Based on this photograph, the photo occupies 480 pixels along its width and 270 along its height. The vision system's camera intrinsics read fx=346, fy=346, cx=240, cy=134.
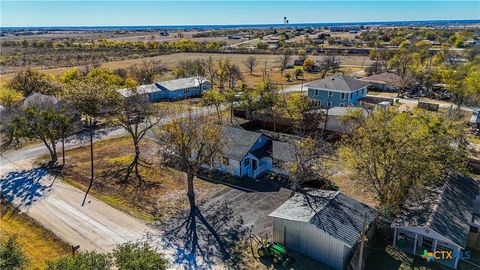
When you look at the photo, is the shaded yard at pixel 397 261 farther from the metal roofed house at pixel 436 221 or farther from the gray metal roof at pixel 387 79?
the gray metal roof at pixel 387 79

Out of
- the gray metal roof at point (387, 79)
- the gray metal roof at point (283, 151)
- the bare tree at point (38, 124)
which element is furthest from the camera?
the gray metal roof at point (387, 79)

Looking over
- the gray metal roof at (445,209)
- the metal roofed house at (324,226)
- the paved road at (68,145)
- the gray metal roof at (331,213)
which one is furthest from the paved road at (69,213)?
the gray metal roof at (445,209)

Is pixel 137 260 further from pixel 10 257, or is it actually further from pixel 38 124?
pixel 38 124

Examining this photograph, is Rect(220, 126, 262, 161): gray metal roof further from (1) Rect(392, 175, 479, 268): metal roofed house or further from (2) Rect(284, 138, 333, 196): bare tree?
(1) Rect(392, 175, 479, 268): metal roofed house

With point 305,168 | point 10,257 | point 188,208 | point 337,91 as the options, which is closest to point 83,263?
point 10,257

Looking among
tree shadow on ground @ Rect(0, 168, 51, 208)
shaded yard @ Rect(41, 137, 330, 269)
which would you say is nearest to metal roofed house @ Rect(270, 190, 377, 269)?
→ shaded yard @ Rect(41, 137, 330, 269)

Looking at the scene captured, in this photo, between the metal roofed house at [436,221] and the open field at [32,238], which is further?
the open field at [32,238]
